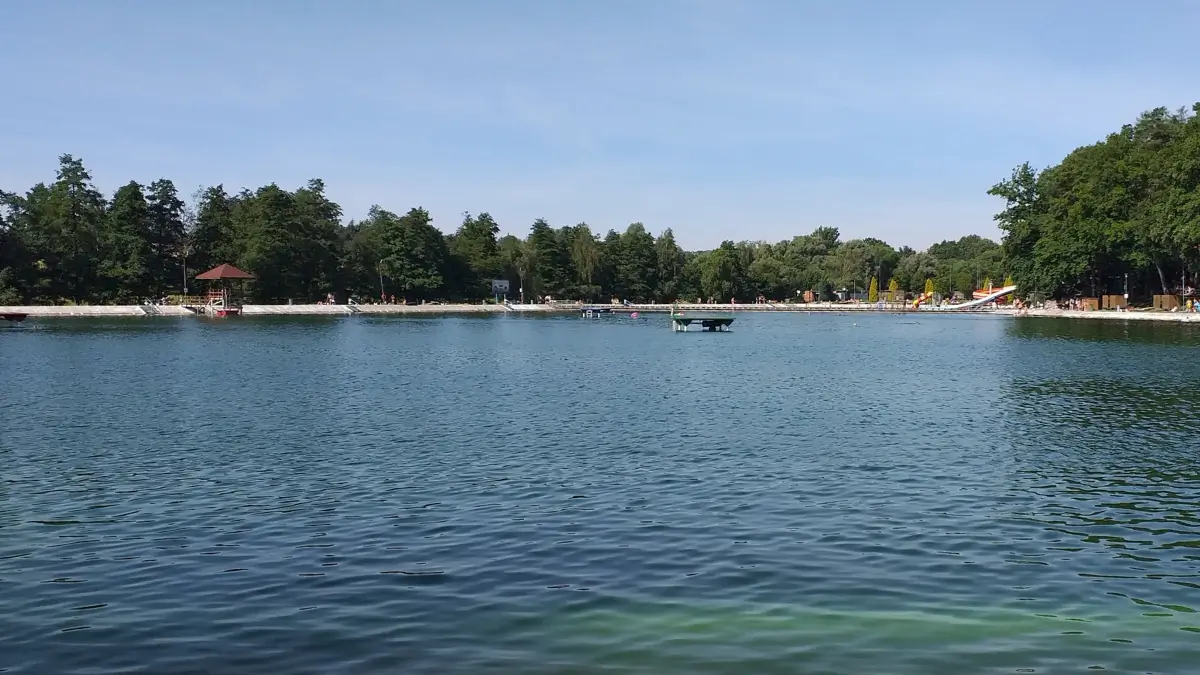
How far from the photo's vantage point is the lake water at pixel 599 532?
1048 cm

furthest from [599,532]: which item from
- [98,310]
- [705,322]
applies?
[98,310]

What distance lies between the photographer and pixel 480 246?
182m

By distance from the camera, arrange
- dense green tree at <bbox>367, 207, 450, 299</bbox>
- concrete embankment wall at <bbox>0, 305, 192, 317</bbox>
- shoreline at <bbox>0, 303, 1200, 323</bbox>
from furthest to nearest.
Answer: dense green tree at <bbox>367, 207, 450, 299</bbox>, concrete embankment wall at <bbox>0, 305, 192, 317</bbox>, shoreline at <bbox>0, 303, 1200, 323</bbox>

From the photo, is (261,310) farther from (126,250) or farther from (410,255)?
(410,255)

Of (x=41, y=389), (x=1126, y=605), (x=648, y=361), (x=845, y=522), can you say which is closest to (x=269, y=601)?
(x=845, y=522)

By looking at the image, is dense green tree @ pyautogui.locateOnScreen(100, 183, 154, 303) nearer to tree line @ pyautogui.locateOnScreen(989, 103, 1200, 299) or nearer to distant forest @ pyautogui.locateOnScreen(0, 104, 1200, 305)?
distant forest @ pyautogui.locateOnScreen(0, 104, 1200, 305)

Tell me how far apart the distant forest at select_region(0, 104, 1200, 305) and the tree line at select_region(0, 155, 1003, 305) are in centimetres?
24

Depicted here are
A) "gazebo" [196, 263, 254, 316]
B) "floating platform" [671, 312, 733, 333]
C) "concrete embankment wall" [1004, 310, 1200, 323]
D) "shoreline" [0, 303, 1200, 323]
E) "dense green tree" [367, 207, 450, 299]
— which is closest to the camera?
→ "concrete embankment wall" [1004, 310, 1200, 323]

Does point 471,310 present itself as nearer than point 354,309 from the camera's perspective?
No

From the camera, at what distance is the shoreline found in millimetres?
103750

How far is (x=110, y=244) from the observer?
130 metres

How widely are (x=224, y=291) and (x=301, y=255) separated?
18447 millimetres

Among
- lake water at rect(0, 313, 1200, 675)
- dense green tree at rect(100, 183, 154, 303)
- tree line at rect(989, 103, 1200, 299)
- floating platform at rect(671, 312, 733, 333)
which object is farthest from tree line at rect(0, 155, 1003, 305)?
lake water at rect(0, 313, 1200, 675)

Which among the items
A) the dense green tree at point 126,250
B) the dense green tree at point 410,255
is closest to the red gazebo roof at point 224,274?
the dense green tree at point 126,250
